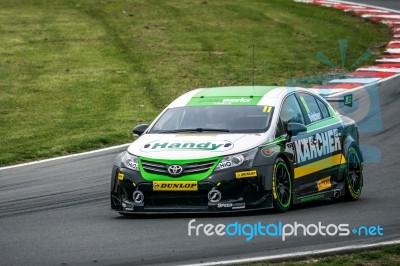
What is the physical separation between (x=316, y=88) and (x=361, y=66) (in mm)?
2997

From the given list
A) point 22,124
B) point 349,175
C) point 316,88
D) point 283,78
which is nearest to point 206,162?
point 349,175

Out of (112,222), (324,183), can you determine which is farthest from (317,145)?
(112,222)

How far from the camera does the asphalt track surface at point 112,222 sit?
10.2 meters

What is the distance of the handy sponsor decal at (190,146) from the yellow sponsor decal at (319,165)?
100 cm

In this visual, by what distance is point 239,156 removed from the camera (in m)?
12.4

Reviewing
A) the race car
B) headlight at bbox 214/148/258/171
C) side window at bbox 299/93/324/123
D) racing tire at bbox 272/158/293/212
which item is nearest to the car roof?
the race car

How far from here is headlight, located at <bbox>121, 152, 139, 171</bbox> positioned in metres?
12.6

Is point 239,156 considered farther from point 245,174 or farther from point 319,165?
point 319,165

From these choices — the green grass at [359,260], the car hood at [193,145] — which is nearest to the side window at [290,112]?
the car hood at [193,145]

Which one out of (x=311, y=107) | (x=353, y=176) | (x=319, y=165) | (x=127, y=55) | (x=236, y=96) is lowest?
(x=127, y=55)

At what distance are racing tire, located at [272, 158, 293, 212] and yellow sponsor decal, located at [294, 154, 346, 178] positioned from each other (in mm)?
247

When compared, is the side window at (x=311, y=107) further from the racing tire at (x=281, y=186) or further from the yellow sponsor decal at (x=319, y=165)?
the racing tire at (x=281, y=186)

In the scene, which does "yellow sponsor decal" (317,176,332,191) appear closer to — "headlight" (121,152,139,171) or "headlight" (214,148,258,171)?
"headlight" (214,148,258,171)

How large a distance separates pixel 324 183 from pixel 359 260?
4.11 m
